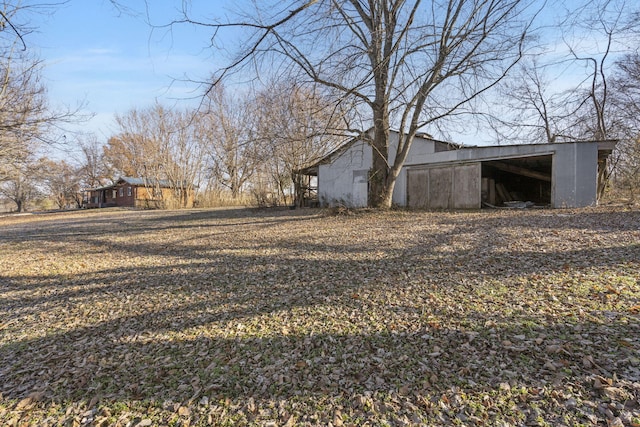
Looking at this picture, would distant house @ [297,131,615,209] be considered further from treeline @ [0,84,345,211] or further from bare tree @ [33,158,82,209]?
bare tree @ [33,158,82,209]

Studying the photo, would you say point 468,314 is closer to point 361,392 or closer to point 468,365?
point 468,365

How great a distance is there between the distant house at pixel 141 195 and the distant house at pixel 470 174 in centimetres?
1612

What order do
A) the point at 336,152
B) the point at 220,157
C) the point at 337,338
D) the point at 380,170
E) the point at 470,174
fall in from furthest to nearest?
the point at 220,157, the point at 336,152, the point at 470,174, the point at 380,170, the point at 337,338

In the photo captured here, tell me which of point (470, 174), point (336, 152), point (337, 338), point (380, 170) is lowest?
point (337, 338)

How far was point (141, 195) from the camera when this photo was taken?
39469 millimetres

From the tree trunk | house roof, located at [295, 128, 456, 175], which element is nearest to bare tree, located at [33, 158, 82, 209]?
house roof, located at [295, 128, 456, 175]

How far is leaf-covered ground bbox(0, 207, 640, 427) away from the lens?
85.0 inches

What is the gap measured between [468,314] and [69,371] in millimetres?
3943

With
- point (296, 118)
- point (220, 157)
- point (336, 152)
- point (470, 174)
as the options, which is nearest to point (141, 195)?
point (220, 157)

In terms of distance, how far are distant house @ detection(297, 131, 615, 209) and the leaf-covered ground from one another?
270 inches

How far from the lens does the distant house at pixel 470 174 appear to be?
11148mm

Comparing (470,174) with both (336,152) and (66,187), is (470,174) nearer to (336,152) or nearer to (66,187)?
(336,152)

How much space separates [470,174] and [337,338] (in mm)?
12952

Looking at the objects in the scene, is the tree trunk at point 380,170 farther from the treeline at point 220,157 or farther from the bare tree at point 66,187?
the bare tree at point 66,187
